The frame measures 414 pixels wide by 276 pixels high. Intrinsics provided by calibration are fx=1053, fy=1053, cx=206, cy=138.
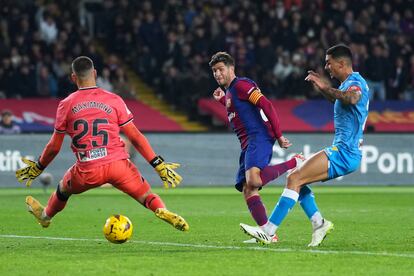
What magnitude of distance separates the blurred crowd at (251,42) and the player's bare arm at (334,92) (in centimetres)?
1865

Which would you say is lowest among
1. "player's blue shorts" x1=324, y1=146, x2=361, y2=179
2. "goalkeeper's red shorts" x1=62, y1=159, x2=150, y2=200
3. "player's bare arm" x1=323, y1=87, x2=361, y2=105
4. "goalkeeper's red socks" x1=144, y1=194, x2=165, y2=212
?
"goalkeeper's red socks" x1=144, y1=194, x2=165, y2=212

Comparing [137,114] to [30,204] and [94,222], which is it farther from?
[30,204]

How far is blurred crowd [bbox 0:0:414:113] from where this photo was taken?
2831 centimetres

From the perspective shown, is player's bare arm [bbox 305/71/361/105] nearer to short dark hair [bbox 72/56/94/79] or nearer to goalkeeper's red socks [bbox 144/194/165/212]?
goalkeeper's red socks [bbox 144/194/165/212]

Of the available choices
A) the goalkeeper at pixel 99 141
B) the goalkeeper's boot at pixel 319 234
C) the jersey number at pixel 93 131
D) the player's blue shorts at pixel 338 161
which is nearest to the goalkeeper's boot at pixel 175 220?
the goalkeeper at pixel 99 141

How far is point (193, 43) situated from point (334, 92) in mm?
19429

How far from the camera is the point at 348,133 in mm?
11250

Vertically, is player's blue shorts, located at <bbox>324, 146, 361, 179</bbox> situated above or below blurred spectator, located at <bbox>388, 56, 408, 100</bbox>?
above

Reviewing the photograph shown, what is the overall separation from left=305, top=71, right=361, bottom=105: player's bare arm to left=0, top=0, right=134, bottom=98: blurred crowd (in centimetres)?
1780

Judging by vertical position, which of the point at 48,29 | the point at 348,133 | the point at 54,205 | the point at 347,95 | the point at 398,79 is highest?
the point at 347,95

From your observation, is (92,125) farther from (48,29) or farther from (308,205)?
(48,29)

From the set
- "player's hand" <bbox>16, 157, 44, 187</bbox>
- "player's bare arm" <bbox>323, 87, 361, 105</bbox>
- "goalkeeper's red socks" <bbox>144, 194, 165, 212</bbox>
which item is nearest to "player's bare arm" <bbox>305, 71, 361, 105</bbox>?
"player's bare arm" <bbox>323, 87, 361, 105</bbox>

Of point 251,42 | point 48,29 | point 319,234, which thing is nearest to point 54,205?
point 319,234

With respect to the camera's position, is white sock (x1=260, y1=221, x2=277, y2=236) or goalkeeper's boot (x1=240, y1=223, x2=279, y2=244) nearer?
goalkeeper's boot (x1=240, y1=223, x2=279, y2=244)
